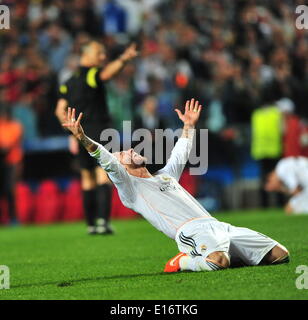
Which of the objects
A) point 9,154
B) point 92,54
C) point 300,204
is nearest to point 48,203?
point 9,154

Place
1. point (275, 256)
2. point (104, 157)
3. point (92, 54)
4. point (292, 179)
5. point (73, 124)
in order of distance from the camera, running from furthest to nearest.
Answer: point (292, 179) → point (92, 54) → point (275, 256) → point (104, 157) → point (73, 124)

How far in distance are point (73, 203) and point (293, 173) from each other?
4514 mm

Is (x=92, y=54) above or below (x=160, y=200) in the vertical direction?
above

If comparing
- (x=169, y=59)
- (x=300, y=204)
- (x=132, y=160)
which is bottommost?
(x=300, y=204)

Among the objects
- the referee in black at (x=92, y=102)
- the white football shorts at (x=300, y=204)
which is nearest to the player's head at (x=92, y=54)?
the referee in black at (x=92, y=102)

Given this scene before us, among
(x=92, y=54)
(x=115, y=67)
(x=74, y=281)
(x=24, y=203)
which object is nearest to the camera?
(x=74, y=281)

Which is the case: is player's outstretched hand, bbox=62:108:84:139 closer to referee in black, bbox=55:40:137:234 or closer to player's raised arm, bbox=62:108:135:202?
player's raised arm, bbox=62:108:135:202

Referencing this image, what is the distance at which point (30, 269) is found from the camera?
341 inches

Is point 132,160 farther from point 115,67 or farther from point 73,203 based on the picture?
point 73,203

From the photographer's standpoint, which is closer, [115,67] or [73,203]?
[115,67]

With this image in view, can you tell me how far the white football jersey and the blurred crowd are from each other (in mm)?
2046

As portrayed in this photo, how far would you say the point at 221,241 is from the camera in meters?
7.30

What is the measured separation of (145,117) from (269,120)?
2.66 meters
